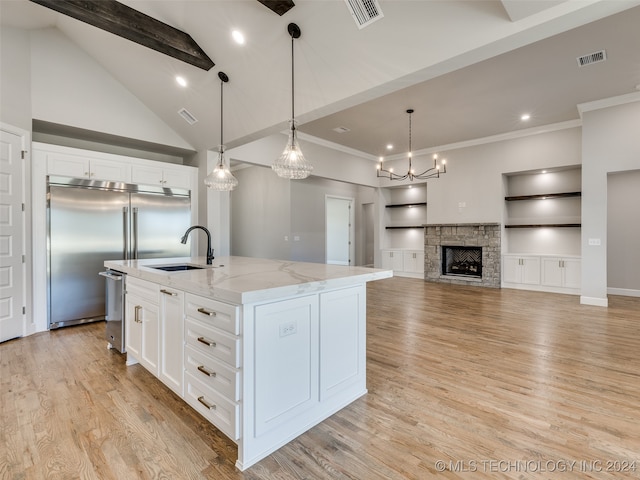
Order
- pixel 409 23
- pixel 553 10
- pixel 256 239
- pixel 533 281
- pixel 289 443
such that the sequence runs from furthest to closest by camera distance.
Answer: pixel 256 239 < pixel 533 281 < pixel 409 23 < pixel 553 10 < pixel 289 443

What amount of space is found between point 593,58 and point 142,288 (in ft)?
18.0

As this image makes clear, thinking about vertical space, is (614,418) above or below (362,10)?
below

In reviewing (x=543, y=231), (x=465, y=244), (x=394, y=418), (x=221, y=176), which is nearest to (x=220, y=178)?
(x=221, y=176)

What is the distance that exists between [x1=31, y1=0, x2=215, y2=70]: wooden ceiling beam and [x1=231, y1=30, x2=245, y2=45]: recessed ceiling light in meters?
0.54

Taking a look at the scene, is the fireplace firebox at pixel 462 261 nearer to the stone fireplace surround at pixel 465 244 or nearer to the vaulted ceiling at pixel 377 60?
the stone fireplace surround at pixel 465 244

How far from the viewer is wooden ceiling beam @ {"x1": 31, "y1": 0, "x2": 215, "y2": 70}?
274 centimetres

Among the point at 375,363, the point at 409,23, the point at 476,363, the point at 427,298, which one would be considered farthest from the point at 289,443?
the point at 427,298

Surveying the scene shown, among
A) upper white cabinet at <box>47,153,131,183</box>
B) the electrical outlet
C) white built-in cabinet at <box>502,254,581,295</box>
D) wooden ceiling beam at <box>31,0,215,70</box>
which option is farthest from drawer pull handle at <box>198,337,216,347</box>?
white built-in cabinet at <box>502,254,581,295</box>

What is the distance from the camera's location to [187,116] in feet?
14.6

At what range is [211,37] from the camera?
324cm

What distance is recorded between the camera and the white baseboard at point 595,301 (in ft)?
16.2

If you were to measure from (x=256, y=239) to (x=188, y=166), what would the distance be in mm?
3200

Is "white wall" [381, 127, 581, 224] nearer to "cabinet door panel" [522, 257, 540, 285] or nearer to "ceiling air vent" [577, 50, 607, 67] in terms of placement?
"cabinet door panel" [522, 257, 540, 285]

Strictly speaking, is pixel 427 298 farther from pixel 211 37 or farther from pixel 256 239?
pixel 211 37
